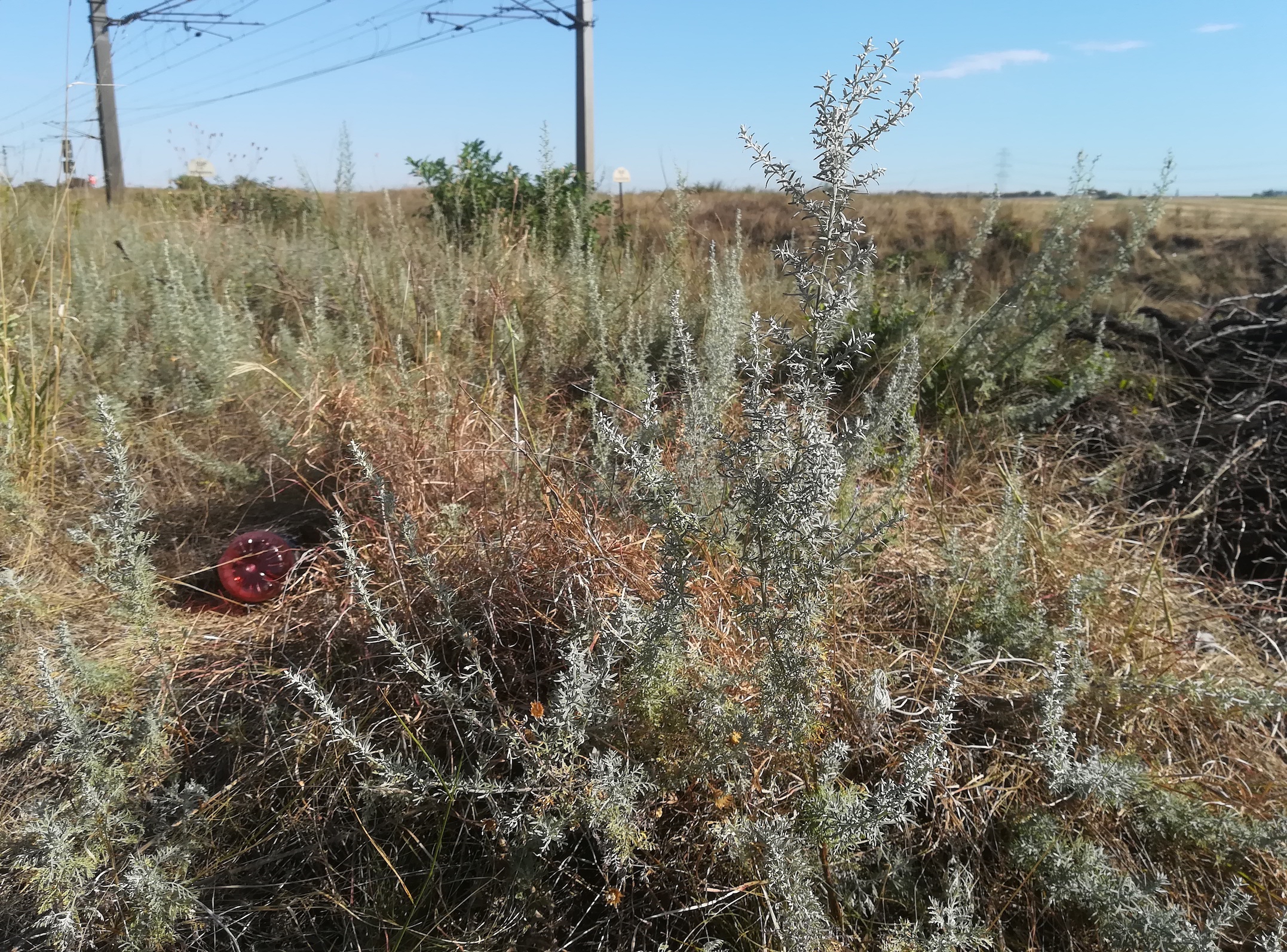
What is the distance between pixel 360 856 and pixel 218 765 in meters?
0.47

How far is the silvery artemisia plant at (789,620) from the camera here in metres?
1.24

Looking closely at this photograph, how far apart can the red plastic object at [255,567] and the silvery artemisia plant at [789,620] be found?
4.12ft

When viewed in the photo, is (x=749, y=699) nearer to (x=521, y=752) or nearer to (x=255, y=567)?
(x=521, y=752)

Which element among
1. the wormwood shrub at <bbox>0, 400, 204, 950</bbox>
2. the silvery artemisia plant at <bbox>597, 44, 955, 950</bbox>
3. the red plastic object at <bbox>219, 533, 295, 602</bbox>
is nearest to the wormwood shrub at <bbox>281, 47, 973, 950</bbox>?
the silvery artemisia plant at <bbox>597, 44, 955, 950</bbox>

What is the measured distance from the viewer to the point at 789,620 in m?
1.37

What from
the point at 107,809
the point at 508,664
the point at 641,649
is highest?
the point at 641,649

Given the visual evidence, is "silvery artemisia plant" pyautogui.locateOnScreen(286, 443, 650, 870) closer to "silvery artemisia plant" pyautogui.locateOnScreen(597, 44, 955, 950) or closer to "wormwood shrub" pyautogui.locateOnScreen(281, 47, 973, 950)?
"wormwood shrub" pyautogui.locateOnScreen(281, 47, 973, 950)

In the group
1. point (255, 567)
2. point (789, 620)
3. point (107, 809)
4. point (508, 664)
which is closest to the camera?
point (789, 620)

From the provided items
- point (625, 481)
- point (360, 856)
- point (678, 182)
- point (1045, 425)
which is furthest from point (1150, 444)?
point (360, 856)

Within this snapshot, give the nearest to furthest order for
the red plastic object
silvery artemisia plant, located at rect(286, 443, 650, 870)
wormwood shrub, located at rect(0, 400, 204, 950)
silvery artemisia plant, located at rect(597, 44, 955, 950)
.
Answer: silvery artemisia plant, located at rect(597, 44, 955, 950) < silvery artemisia plant, located at rect(286, 443, 650, 870) < wormwood shrub, located at rect(0, 400, 204, 950) < the red plastic object

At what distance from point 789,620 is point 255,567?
1675 mm

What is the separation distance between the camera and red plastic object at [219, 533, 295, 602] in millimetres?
2303

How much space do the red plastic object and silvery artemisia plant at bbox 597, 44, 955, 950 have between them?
1.26 m

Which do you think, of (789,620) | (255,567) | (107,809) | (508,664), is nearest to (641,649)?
(789,620)
